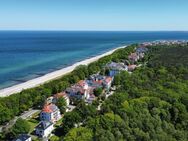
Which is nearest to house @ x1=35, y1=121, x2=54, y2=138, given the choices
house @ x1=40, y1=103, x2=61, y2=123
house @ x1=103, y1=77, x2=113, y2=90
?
house @ x1=40, y1=103, x2=61, y2=123

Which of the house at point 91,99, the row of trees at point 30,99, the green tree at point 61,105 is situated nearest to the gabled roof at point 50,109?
the green tree at point 61,105

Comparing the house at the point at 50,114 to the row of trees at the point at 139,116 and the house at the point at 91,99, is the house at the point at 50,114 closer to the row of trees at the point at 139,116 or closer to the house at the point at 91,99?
the row of trees at the point at 139,116

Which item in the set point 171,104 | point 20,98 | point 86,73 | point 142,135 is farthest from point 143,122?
point 86,73

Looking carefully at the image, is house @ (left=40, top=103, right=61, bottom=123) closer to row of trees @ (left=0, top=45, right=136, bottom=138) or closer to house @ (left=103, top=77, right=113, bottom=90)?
row of trees @ (left=0, top=45, right=136, bottom=138)

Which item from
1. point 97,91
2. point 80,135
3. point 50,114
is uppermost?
point 80,135

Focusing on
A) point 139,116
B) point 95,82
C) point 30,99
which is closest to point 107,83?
point 95,82

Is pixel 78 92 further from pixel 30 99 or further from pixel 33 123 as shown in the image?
pixel 33 123

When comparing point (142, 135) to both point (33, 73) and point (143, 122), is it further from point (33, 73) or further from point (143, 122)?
point (33, 73)
